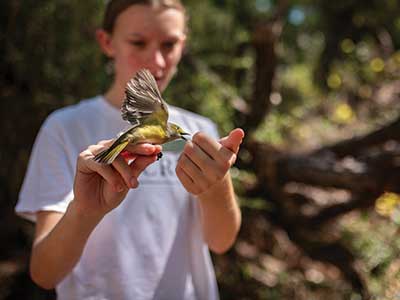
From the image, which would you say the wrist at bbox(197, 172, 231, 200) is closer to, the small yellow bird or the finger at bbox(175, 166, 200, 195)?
the finger at bbox(175, 166, 200, 195)

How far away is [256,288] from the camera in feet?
8.23

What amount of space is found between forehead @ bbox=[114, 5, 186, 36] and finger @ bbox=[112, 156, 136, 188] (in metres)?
0.53

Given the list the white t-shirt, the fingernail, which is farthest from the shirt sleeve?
the fingernail

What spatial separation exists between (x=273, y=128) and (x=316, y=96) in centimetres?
119

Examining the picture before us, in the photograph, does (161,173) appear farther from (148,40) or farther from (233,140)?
(233,140)

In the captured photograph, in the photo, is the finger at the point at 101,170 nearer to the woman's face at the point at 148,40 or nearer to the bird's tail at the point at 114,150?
the bird's tail at the point at 114,150

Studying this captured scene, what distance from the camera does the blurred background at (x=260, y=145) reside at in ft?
7.29

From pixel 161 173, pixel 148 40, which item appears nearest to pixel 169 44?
pixel 148 40

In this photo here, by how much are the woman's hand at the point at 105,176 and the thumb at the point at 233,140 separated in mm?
121

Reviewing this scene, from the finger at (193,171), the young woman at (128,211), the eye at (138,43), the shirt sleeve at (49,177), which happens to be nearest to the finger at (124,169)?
the finger at (193,171)

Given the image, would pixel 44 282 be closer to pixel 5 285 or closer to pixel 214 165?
pixel 214 165

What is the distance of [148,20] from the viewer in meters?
1.30

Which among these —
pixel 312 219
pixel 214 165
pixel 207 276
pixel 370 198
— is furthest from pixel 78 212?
pixel 312 219

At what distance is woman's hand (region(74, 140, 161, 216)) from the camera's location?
859 mm
